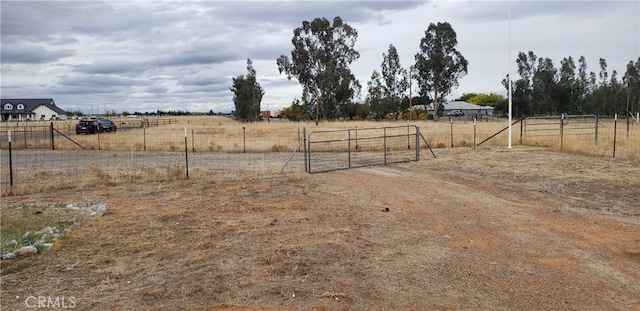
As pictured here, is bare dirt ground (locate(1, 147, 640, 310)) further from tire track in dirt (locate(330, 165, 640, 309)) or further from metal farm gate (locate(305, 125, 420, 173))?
metal farm gate (locate(305, 125, 420, 173))

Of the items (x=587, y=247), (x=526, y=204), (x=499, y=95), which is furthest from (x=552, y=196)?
(x=499, y=95)

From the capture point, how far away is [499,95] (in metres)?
139

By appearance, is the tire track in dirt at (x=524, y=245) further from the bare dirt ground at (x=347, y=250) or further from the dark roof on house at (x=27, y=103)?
the dark roof on house at (x=27, y=103)

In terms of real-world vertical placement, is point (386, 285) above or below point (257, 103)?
below

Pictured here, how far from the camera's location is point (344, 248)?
25.0ft

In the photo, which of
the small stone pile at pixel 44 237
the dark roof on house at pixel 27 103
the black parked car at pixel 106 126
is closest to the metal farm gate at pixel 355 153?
the small stone pile at pixel 44 237

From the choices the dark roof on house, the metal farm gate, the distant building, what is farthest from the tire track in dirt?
the dark roof on house

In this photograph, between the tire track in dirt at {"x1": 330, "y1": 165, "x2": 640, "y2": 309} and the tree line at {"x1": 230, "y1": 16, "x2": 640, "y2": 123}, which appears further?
the tree line at {"x1": 230, "y1": 16, "x2": 640, "y2": 123}

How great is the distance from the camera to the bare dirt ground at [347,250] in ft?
18.8

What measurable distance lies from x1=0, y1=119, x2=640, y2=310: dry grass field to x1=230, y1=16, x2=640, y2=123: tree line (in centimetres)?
5619

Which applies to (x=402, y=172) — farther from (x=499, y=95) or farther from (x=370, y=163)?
(x=499, y=95)

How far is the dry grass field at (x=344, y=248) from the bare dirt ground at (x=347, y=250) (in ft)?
0.10

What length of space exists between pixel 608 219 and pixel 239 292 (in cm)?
776

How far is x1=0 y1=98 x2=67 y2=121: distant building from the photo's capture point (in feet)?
358
